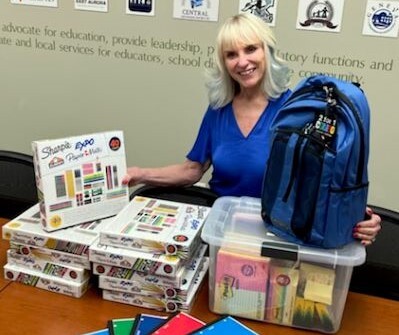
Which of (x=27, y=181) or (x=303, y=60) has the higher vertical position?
(x=303, y=60)

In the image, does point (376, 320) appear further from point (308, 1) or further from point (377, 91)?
point (308, 1)

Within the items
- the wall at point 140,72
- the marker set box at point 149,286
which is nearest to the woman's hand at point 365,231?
the marker set box at point 149,286

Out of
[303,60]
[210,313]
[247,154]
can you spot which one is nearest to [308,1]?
[303,60]

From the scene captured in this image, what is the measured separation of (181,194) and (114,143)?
48 cm

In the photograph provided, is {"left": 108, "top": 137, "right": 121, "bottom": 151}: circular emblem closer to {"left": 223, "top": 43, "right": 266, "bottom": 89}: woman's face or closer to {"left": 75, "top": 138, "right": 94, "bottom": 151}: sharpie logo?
{"left": 75, "top": 138, "right": 94, "bottom": 151}: sharpie logo

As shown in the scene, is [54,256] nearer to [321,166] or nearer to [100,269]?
[100,269]

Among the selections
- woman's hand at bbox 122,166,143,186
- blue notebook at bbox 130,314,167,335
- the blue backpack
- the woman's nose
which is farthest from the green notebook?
the woman's nose

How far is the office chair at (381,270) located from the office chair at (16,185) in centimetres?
115

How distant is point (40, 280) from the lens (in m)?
1.24

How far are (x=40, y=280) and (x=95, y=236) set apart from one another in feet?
0.58

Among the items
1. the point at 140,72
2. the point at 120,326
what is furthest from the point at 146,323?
the point at 140,72

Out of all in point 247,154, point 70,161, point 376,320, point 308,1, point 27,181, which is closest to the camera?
point 376,320

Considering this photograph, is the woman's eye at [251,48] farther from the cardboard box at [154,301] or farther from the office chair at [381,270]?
the cardboard box at [154,301]

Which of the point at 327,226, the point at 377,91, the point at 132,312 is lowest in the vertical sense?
the point at 132,312
